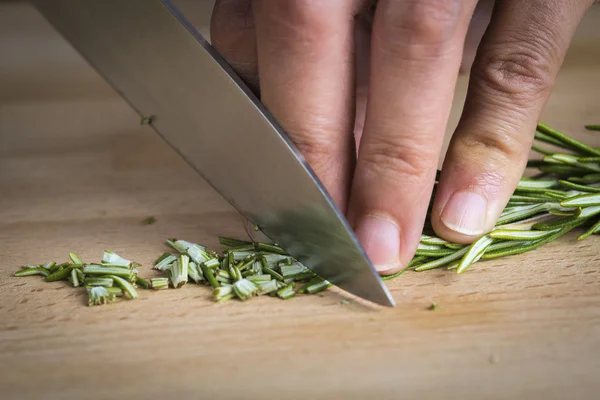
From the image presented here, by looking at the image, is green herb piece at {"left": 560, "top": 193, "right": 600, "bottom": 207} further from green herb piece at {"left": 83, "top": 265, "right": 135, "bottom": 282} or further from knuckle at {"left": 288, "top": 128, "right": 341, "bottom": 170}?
green herb piece at {"left": 83, "top": 265, "right": 135, "bottom": 282}

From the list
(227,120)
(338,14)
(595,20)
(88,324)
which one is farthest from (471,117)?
(595,20)

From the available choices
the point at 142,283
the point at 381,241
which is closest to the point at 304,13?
the point at 381,241

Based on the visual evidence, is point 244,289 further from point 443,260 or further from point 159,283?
point 443,260

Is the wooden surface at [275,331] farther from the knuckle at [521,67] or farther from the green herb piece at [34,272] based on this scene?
the knuckle at [521,67]

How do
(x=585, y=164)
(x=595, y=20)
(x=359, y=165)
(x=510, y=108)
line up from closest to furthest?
(x=359, y=165)
(x=510, y=108)
(x=585, y=164)
(x=595, y=20)

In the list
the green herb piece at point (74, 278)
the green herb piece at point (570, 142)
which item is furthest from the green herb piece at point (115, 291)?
the green herb piece at point (570, 142)

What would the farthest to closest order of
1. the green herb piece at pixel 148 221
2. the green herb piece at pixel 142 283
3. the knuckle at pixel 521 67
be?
the green herb piece at pixel 148 221 → the knuckle at pixel 521 67 → the green herb piece at pixel 142 283

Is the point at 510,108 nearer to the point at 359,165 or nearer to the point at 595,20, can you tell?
the point at 359,165
